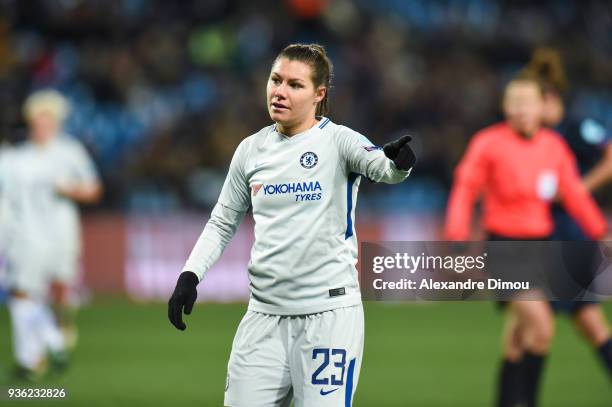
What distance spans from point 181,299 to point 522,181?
3.05 meters

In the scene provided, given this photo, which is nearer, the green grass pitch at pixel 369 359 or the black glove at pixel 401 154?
the black glove at pixel 401 154

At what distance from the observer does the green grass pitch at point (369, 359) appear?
796cm

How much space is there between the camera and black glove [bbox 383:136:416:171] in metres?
4.02

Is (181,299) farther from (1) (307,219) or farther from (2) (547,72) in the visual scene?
(2) (547,72)

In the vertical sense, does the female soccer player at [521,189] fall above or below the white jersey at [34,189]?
below

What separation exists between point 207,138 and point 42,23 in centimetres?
385

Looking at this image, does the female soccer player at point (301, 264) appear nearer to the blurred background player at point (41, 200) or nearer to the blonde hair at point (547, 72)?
the blonde hair at point (547, 72)

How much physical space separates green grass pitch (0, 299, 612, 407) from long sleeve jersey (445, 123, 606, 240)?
1505mm

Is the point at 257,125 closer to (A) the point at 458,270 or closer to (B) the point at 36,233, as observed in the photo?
(B) the point at 36,233

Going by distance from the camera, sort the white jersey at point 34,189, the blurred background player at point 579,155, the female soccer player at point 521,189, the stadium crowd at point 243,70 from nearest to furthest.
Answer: the female soccer player at point 521,189 < the blurred background player at point 579,155 < the white jersey at point 34,189 < the stadium crowd at point 243,70

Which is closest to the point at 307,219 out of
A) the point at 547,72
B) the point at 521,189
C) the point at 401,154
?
the point at 401,154

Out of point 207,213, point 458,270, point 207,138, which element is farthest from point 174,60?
point 458,270

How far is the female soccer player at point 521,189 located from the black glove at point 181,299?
2.54 metres

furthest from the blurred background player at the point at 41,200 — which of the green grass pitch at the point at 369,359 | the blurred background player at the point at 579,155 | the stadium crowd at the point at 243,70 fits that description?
the stadium crowd at the point at 243,70
